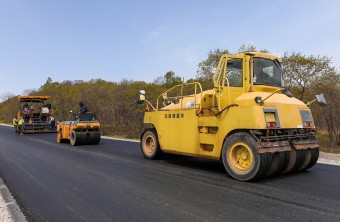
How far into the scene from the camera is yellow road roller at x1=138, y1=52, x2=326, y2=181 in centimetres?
594

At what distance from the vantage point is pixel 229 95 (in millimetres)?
6574

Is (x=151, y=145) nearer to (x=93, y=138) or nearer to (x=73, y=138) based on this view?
(x=93, y=138)

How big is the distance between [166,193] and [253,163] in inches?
71.4

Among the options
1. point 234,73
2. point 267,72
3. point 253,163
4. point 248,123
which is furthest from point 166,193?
point 267,72

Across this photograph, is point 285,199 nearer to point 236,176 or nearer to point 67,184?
point 236,176

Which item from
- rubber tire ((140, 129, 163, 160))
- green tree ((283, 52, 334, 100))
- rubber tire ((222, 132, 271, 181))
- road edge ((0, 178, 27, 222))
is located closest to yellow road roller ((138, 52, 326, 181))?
rubber tire ((222, 132, 271, 181))

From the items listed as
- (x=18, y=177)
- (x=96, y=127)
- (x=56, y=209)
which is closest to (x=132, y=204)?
(x=56, y=209)

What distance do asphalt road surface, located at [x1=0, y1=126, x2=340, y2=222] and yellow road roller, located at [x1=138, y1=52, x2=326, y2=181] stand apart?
392 mm

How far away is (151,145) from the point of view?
359 inches

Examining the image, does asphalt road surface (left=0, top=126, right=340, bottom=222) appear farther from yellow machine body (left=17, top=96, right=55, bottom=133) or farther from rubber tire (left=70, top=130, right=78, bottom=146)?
yellow machine body (left=17, top=96, right=55, bottom=133)

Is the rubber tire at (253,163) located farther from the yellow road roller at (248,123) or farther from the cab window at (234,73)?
the cab window at (234,73)

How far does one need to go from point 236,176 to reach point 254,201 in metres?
1.44

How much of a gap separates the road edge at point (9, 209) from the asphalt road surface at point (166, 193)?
92 millimetres

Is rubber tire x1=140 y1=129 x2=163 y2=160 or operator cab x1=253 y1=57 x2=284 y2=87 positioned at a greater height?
operator cab x1=253 y1=57 x2=284 y2=87
